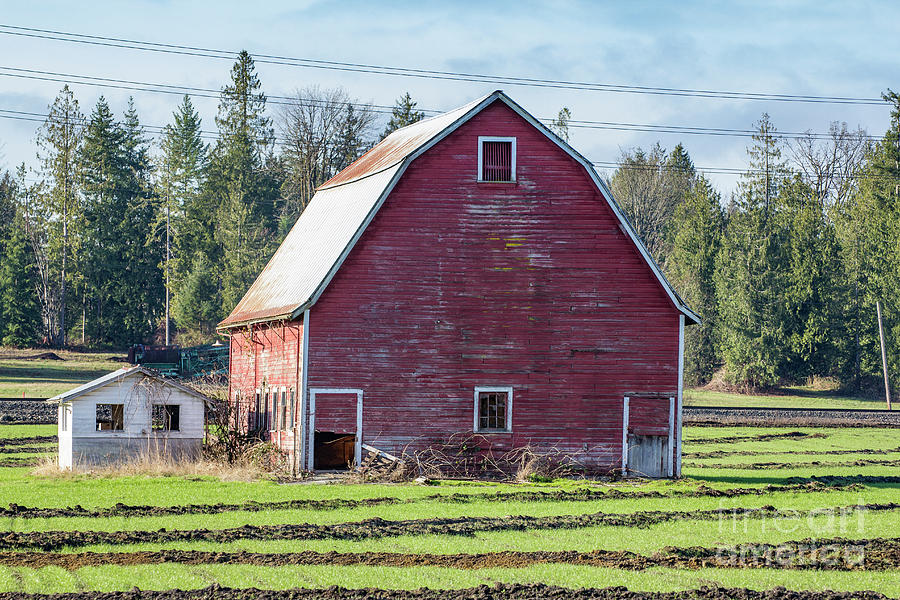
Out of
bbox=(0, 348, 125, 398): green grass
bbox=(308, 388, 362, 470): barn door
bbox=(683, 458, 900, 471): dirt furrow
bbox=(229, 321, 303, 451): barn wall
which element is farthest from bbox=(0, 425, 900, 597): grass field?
bbox=(0, 348, 125, 398): green grass

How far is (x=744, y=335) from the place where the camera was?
8631cm

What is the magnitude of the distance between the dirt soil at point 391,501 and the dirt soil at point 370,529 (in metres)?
2.80

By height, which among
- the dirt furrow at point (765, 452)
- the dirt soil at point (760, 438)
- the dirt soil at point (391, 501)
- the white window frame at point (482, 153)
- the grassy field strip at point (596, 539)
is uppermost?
the white window frame at point (482, 153)

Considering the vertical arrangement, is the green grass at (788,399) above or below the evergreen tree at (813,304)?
below

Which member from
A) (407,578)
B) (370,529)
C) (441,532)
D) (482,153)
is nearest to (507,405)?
(482,153)

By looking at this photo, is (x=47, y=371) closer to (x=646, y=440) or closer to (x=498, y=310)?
(x=498, y=310)

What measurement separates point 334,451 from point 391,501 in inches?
272

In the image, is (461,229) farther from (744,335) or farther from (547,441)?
(744,335)

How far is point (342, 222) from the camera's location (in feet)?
122

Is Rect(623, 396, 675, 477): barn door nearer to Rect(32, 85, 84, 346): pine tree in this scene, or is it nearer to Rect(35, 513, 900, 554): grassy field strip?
Rect(35, 513, 900, 554): grassy field strip

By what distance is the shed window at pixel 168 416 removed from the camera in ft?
115

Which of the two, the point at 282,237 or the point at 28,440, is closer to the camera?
the point at 28,440

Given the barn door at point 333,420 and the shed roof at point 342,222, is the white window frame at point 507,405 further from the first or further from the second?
the shed roof at point 342,222

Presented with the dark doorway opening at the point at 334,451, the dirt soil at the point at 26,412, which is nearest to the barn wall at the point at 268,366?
the dark doorway opening at the point at 334,451
